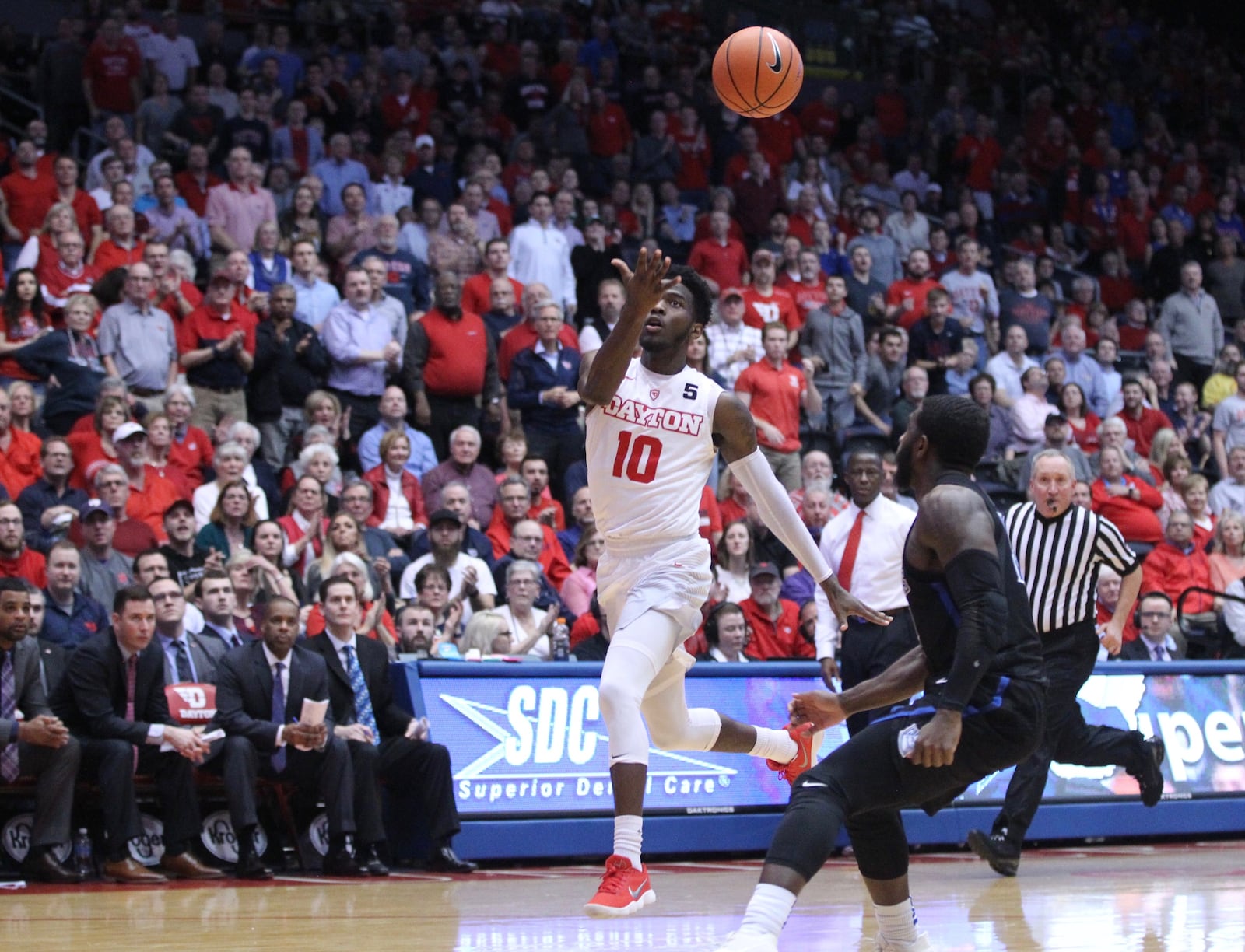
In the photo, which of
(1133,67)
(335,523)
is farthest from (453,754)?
(1133,67)

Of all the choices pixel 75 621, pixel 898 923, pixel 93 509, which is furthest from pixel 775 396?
pixel 898 923

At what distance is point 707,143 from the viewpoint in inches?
843

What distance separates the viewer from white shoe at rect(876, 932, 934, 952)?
608 cm

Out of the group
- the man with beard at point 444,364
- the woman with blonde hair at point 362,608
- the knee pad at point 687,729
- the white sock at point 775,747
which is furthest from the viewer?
the man with beard at point 444,364

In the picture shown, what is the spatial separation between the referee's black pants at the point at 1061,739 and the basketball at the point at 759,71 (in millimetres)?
3724

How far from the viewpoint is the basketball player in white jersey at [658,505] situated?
716 centimetres

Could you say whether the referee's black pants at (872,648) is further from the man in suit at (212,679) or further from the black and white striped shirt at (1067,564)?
the man in suit at (212,679)

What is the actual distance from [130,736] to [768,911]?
225 inches

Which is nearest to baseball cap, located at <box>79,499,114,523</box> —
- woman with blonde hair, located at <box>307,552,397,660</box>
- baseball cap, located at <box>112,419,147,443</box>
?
baseball cap, located at <box>112,419,147,443</box>

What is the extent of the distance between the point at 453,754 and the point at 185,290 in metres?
6.57

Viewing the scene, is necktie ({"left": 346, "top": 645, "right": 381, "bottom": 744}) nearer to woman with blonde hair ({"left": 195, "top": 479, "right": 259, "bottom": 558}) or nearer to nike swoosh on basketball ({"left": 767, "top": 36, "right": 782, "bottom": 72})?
woman with blonde hair ({"left": 195, "top": 479, "right": 259, "bottom": 558})

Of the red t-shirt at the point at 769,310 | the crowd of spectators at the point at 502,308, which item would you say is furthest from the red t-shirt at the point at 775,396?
the red t-shirt at the point at 769,310

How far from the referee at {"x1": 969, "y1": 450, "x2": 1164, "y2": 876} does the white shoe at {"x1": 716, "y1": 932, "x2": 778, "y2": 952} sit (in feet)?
16.0

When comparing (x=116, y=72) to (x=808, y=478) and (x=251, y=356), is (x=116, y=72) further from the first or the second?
(x=808, y=478)
